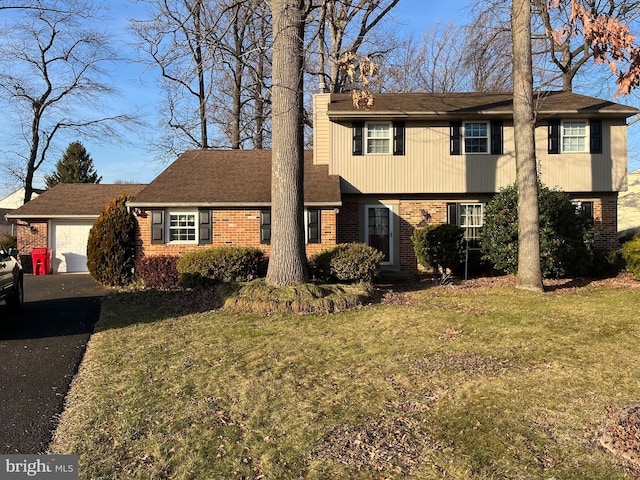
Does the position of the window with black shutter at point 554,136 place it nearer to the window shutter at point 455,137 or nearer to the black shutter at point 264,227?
the window shutter at point 455,137

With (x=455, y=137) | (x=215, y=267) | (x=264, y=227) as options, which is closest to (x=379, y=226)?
(x=455, y=137)

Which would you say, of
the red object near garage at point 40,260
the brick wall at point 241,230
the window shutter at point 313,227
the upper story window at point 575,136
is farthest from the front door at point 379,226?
the red object near garage at point 40,260

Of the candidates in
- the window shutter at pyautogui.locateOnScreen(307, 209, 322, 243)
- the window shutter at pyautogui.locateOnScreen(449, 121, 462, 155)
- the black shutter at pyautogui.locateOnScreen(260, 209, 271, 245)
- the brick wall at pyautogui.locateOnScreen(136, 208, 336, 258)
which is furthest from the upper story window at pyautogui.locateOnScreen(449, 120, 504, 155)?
the black shutter at pyautogui.locateOnScreen(260, 209, 271, 245)

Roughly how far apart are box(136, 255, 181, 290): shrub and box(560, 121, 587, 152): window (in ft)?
41.1

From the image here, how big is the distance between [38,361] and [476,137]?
1341cm

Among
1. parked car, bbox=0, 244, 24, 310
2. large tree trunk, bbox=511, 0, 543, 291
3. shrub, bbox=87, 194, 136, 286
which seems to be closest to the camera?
parked car, bbox=0, 244, 24, 310

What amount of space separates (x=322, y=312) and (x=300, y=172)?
2973mm

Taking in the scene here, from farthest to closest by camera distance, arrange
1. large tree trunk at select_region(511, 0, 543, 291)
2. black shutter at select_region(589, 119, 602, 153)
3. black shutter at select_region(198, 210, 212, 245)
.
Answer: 1. black shutter at select_region(589, 119, 602, 153)
2. black shutter at select_region(198, 210, 212, 245)
3. large tree trunk at select_region(511, 0, 543, 291)

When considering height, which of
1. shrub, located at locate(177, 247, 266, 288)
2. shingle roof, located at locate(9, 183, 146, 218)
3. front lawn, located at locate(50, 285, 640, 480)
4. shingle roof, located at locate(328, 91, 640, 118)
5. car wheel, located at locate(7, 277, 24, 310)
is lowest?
front lawn, located at locate(50, 285, 640, 480)

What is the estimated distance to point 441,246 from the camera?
535 inches

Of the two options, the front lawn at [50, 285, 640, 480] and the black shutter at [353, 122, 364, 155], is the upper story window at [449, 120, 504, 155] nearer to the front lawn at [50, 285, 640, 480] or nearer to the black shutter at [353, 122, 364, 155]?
the black shutter at [353, 122, 364, 155]

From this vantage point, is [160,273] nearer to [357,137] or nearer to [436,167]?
[357,137]

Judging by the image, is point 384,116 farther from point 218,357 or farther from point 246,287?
point 218,357

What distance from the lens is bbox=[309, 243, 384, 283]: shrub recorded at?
35.5ft
